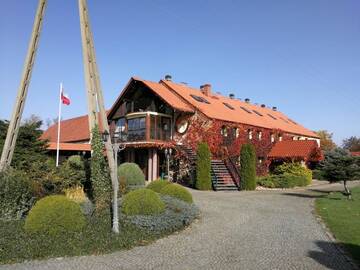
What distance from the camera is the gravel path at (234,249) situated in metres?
7.43

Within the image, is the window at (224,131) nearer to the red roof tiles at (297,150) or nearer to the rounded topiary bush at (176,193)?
the red roof tiles at (297,150)

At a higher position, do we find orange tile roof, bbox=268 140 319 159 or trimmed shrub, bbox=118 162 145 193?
orange tile roof, bbox=268 140 319 159

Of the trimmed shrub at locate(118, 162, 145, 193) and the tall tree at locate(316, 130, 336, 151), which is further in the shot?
the tall tree at locate(316, 130, 336, 151)

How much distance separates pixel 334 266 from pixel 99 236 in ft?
→ 16.8

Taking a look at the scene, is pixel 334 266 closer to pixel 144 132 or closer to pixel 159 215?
pixel 159 215

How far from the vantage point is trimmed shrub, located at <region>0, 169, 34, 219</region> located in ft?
34.8

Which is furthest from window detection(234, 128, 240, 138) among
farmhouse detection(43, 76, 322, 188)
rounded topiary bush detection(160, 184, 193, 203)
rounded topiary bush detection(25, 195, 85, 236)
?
rounded topiary bush detection(25, 195, 85, 236)

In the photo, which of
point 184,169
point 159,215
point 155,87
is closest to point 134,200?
point 159,215

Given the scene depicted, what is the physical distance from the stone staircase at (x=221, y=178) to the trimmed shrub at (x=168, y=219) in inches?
457

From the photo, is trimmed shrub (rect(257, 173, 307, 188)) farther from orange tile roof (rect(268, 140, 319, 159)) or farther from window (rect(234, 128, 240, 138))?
orange tile roof (rect(268, 140, 319, 159))

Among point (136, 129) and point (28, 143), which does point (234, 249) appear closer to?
point (28, 143)

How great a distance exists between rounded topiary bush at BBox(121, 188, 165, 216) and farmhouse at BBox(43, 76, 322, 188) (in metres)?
13.5

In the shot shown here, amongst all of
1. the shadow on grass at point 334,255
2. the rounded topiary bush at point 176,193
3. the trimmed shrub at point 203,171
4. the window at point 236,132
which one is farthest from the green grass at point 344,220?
the window at point 236,132

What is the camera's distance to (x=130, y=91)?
3055cm
